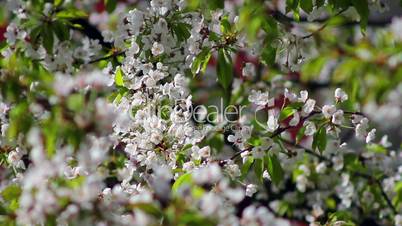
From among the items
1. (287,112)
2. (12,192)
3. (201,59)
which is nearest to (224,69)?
(201,59)

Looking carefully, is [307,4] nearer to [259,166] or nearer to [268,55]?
[268,55]

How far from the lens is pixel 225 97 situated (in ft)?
7.00

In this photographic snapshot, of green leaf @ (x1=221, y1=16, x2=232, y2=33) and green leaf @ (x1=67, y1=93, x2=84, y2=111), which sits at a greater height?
green leaf @ (x1=67, y1=93, x2=84, y2=111)

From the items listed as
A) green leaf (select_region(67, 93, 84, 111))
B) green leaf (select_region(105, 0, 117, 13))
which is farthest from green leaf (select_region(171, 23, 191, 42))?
green leaf (select_region(67, 93, 84, 111))

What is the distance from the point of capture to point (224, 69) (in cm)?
203

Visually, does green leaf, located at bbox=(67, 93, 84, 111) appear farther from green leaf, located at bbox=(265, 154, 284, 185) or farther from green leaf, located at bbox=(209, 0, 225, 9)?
green leaf, located at bbox=(265, 154, 284, 185)

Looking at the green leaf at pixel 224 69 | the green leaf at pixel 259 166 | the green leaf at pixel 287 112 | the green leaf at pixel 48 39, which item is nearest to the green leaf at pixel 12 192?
the green leaf at pixel 48 39

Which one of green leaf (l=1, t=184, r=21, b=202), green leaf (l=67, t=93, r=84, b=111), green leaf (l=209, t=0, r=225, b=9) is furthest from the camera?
green leaf (l=209, t=0, r=225, b=9)

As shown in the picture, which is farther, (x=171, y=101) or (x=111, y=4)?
(x=171, y=101)

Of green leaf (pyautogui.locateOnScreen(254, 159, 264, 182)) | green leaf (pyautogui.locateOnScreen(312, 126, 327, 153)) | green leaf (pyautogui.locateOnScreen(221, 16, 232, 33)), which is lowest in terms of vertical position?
green leaf (pyautogui.locateOnScreen(254, 159, 264, 182))

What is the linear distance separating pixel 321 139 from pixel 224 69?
387mm

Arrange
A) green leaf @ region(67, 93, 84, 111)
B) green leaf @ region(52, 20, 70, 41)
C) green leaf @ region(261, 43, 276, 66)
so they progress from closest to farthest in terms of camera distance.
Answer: green leaf @ region(67, 93, 84, 111) < green leaf @ region(52, 20, 70, 41) < green leaf @ region(261, 43, 276, 66)

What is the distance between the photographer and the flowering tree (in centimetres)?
142

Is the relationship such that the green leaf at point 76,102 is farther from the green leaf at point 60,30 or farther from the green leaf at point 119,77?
the green leaf at point 119,77
